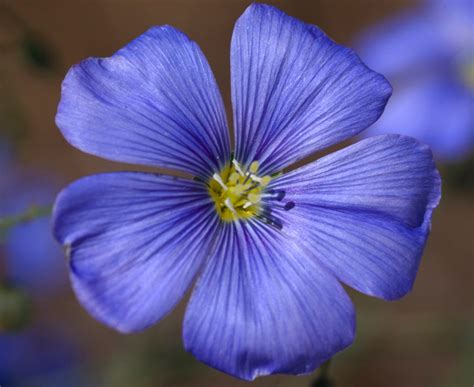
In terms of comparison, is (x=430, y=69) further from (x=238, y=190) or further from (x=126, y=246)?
(x=126, y=246)

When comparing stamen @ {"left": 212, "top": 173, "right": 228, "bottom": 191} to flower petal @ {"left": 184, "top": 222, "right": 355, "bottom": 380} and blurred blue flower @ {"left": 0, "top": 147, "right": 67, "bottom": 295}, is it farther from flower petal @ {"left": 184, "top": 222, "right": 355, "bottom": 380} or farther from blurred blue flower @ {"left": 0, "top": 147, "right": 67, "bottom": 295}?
blurred blue flower @ {"left": 0, "top": 147, "right": 67, "bottom": 295}

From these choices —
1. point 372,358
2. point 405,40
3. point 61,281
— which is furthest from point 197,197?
point 372,358

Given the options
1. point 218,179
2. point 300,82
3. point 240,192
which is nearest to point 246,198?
point 240,192

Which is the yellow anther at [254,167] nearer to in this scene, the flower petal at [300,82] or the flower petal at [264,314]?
the flower petal at [300,82]

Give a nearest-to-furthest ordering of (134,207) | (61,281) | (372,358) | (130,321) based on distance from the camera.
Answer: (130,321) < (134,207) < (61,281) < (372,358)

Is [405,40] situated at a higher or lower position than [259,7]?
lower

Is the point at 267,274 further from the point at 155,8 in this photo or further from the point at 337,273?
the point at 155,8

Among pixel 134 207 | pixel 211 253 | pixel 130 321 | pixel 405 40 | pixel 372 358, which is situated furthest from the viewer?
pixel 372 358

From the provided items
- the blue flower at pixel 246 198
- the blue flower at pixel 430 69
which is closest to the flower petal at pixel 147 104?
the blue flower at pixel 246 198
